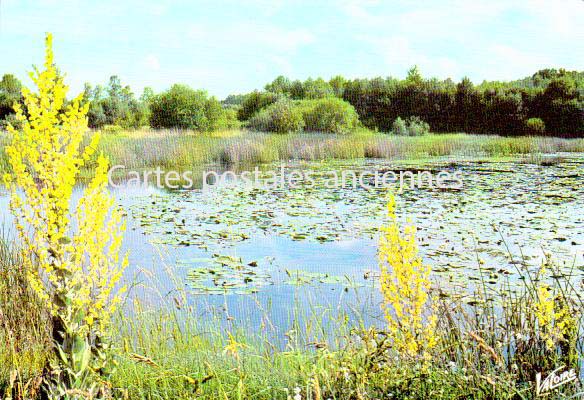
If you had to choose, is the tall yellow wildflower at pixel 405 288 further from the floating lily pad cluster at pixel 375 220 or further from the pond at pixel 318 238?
the floating lily pad cluster at pixel 375 220

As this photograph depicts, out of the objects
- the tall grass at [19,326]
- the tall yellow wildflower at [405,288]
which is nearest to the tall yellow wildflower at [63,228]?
the tall grass at [19,326]

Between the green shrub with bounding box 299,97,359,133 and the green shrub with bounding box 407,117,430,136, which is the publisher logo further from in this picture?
the green shrub with bounding box 407,117,430,136

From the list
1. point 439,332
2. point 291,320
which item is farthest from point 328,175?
point 439,332

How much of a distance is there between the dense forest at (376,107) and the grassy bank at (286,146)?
0.43ft

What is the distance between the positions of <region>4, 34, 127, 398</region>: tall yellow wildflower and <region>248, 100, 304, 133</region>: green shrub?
10.9 feet

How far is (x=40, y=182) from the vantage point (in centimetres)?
193

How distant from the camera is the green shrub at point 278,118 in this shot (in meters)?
5.23

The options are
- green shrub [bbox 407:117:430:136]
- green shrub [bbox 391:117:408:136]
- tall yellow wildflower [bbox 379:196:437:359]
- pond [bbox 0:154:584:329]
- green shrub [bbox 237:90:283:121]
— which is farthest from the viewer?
green shrub [bbox 407:117:430:136]

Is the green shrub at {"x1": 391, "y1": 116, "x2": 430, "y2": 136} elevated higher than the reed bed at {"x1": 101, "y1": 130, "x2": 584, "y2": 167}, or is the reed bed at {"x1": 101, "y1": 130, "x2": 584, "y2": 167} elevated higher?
the green shrub at {"x1": 391, "y1": 116, "x2": 430, "y2": 136}

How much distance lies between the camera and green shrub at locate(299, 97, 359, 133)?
5254 mm

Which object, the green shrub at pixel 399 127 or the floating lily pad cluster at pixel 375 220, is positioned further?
the green shrub at pixel 399 127

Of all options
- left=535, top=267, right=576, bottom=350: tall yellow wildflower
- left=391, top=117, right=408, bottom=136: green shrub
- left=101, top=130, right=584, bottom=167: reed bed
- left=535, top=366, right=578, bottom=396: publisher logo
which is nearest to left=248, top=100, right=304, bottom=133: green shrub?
left=101, top=130, right=584, bottom=167: reed bed

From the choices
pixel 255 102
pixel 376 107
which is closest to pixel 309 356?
pixel 255 102

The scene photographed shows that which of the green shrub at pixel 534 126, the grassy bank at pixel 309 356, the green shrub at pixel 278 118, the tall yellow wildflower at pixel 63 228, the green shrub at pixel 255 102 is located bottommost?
the grassy bank at pixel 309 356
